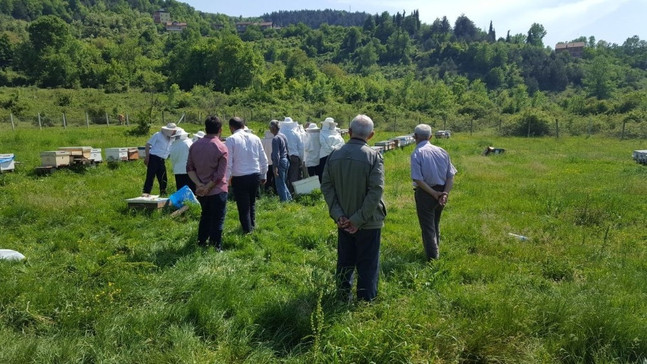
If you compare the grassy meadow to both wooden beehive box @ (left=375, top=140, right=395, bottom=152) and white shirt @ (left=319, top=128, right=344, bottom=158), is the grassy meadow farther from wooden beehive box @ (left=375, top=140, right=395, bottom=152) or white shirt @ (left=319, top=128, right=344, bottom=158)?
wooden beehive box @ (left=375, top=140, right=395, bottom=152)

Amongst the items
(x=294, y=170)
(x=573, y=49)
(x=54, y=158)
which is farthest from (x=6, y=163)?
(x=573, y=49)

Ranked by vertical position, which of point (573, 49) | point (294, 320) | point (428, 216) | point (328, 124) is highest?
point (573, 49)

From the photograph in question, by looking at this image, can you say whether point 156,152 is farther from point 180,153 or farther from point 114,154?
point 114,154

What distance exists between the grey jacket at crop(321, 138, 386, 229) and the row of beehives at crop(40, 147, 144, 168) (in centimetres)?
1065

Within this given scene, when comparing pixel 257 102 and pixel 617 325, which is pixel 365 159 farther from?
pixel 257 102

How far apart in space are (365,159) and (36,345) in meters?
3.38

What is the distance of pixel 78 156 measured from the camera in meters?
12.8

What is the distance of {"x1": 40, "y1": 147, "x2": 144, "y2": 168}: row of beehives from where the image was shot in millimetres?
12219

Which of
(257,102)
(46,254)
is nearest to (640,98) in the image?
(257,102)

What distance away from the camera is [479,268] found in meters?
6.09

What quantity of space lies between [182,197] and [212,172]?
2.82 m

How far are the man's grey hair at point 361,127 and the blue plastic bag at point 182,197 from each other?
529 centimetres

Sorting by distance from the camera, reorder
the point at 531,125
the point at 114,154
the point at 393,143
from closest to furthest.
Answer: the point at 114,154
the point at 393,143
the point at 531,125

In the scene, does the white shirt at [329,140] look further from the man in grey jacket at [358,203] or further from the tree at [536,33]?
the tree at [536,33]
